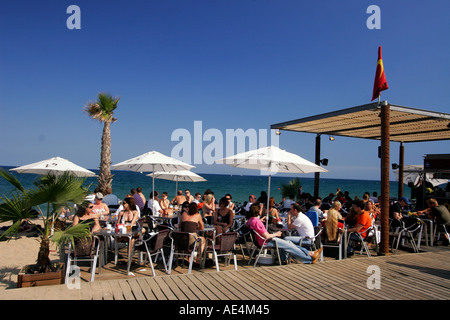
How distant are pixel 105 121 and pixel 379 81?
41.2ft

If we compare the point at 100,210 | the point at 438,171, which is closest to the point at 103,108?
the point at 100,210

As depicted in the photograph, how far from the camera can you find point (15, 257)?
6684 mm

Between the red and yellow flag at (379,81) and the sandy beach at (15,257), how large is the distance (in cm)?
702

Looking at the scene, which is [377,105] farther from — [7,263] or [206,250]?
[7,263]

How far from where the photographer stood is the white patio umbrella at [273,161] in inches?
255

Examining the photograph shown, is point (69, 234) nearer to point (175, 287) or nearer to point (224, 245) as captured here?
point (175, 287)

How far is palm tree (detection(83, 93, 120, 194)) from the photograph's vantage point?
1538cm

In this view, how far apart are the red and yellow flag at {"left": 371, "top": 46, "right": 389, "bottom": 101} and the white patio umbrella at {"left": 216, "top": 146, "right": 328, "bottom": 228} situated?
211cm

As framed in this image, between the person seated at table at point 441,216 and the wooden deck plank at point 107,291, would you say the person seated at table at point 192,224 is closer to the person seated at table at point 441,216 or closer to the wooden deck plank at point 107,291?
the wooden deck plank at point 107,291

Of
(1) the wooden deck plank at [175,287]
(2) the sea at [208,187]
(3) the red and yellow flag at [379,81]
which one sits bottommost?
(2) the sea at [208,187]

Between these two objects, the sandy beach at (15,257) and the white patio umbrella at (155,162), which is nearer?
the sandy beach at (15,257)

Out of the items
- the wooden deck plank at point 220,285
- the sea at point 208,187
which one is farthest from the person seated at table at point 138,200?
the sea at point 208,187

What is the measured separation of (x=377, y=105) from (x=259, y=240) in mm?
3823

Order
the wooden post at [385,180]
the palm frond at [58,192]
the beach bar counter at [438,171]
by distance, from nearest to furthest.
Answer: the palm frond at [58,192], the wooden post at [385,180], the beach bar counter at [438,171]
